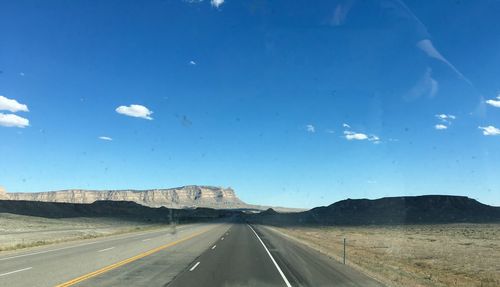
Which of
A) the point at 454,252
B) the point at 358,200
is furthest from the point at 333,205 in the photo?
the point at 454,252

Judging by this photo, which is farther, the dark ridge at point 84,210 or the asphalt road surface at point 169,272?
the dark ridge at point 84,210

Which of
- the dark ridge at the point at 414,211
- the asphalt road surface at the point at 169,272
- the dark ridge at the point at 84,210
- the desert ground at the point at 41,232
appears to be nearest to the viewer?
the asphalt road surface at the point at 169,272

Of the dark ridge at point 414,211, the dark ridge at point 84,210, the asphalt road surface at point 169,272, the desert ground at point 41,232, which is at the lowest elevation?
the asphalt road surface at point 169,272

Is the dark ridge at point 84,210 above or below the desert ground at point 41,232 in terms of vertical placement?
above

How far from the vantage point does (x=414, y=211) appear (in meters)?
118

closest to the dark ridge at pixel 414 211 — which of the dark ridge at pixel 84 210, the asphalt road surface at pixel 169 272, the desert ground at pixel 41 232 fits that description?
the dark ridge at pixel 84 210

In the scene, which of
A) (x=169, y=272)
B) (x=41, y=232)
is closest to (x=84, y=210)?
(x=41, y=232)

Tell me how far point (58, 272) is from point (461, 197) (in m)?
124

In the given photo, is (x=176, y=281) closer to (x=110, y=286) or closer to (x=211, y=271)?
(x=110, y=286)

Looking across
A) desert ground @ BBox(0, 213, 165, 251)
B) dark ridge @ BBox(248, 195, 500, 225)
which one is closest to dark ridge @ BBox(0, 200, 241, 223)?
desert ground @ BBox(0, 213, 165, 251)

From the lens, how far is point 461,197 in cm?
12456

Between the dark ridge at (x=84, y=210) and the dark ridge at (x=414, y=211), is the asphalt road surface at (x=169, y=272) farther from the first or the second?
the dark ridge at (x=84, y=210)

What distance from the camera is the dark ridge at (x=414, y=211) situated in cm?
10431

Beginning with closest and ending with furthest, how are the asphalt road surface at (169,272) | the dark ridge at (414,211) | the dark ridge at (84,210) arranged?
the asphalt road surface at (169,272), the dark ridge at (414,211), the dark ridge at (84,210)
